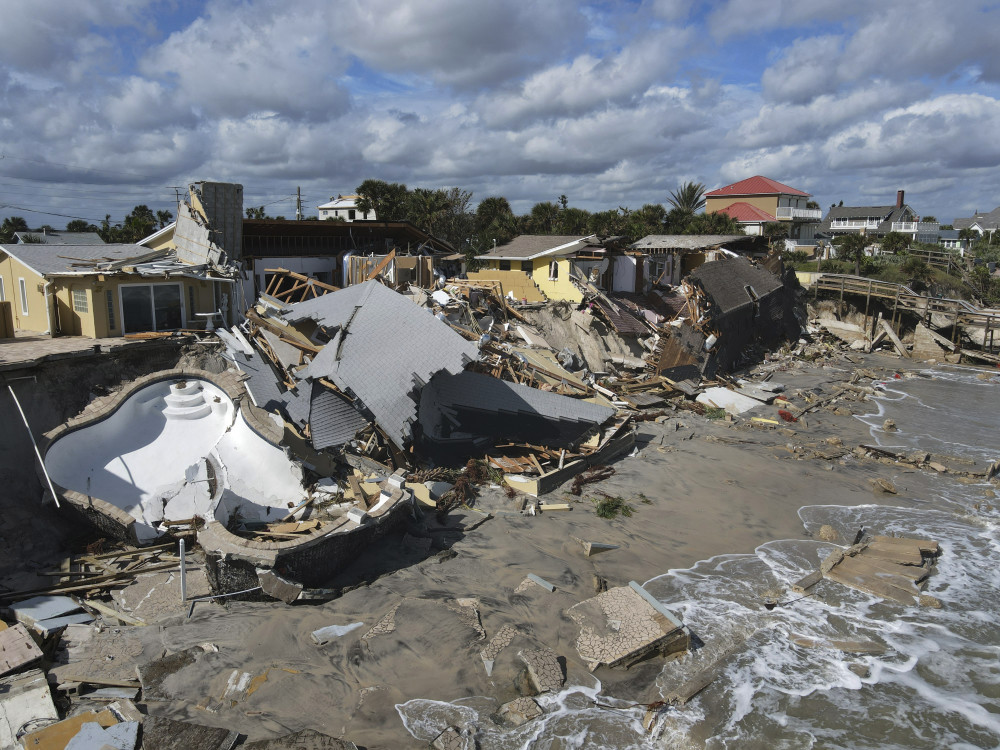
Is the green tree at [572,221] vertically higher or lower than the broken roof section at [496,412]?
higher

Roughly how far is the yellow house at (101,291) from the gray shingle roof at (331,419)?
707 centimetres

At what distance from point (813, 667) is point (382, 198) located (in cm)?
2941

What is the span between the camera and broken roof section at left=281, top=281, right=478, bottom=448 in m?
13.5

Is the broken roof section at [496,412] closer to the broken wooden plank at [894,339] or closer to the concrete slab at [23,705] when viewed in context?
the concrete slab at [23,705]

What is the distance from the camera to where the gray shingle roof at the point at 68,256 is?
17594mm

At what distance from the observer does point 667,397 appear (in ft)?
73.8

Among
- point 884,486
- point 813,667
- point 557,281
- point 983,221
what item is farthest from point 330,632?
point 983,221

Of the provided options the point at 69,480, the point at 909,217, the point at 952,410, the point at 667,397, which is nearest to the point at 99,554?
the point at 69,480

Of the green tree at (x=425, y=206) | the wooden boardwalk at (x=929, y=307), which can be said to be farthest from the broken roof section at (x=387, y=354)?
the wooden boardwalk at (x=929, y=307)

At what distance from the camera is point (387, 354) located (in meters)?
14.2

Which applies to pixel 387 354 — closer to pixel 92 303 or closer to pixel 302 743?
pixel 302 743

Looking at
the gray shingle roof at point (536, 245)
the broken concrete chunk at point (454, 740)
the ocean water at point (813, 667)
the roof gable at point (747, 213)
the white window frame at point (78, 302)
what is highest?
the roof gable at point (747, 213)

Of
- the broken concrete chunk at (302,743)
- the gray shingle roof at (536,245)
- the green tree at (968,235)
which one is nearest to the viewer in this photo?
the broken concrete chunk at (302,743)

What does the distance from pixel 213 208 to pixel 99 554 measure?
13.8 metres
